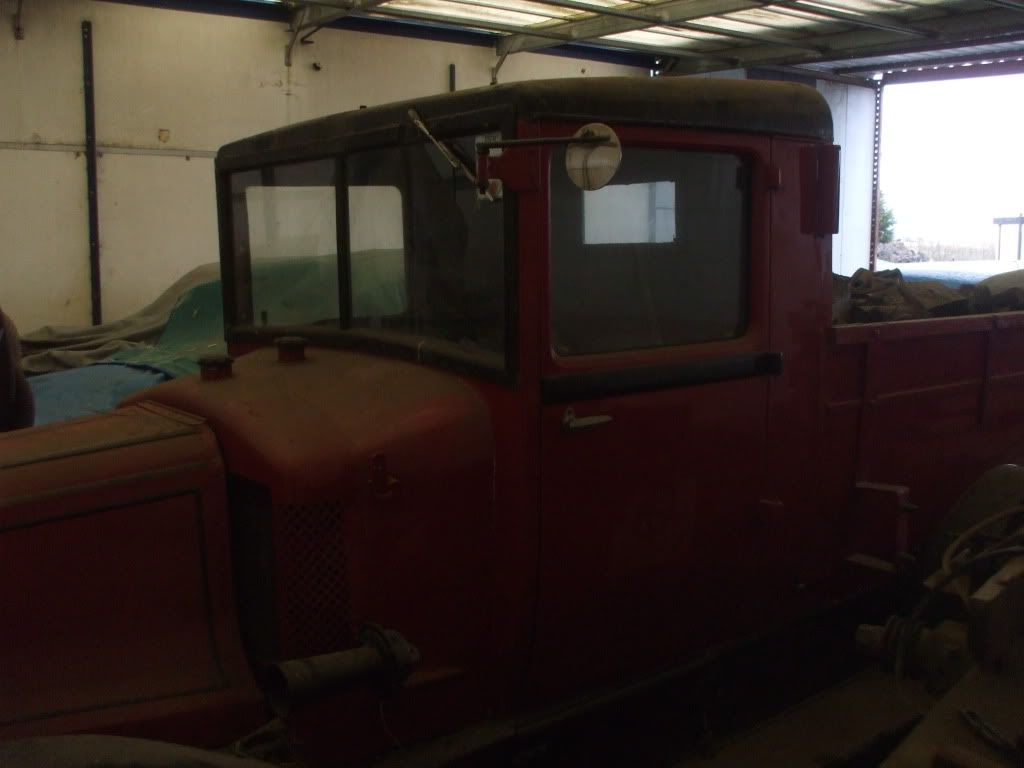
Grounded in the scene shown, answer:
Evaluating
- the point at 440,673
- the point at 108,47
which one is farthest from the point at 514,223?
the point at 108,47

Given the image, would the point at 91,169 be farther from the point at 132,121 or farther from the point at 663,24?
the point at 663,24

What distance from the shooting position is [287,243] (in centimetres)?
282

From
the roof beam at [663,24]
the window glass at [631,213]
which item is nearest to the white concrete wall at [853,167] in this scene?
the roof beam at [663,24]

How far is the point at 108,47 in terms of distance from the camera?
292 inches

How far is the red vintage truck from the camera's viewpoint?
199 centimetres

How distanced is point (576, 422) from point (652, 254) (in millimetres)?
475

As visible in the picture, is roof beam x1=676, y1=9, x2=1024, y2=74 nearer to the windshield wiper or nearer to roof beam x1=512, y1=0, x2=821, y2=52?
roof beam x1=512, y1=0, x2=821, y2=52

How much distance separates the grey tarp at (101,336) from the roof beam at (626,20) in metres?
3.31

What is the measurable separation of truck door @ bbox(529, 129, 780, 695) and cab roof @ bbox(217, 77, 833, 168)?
0.17 feet

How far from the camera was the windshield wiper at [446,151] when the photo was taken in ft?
7.18

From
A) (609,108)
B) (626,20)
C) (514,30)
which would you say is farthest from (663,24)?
(609,108)

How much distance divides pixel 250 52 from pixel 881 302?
5.89 m

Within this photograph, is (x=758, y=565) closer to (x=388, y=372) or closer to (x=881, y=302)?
(x=388, y=372)

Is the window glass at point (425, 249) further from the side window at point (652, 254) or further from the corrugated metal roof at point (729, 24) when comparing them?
the corrugated metal roof at point (729, 24)
